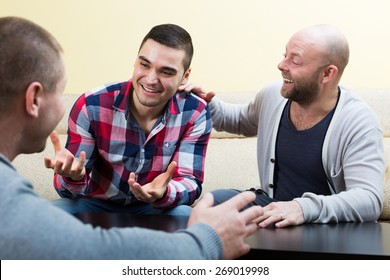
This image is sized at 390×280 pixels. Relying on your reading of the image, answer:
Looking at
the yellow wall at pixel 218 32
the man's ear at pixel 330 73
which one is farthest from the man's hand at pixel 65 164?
the yellow wall at pixel 218 32

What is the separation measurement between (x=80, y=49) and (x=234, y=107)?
1219 mm

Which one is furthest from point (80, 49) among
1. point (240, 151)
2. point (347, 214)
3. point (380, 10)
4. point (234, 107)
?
point (347, 214)

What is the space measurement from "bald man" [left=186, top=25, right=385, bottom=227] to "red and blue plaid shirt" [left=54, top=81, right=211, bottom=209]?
0.15 metres

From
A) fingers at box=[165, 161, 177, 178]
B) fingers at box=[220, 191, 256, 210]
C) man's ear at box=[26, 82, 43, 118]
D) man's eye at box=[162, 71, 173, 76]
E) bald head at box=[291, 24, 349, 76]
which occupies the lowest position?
fingers at box=[165, 161, 177, 178]

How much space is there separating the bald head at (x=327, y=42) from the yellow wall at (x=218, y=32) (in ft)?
3.08

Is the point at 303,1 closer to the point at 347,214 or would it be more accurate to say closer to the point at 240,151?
the point at 240,151

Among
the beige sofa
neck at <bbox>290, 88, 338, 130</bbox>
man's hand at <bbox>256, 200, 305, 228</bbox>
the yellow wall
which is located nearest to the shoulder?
neck at <bbox>290, 88, 338, 130</bbox>

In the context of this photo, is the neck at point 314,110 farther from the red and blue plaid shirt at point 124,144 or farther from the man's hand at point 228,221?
the man's hand at point 228,221

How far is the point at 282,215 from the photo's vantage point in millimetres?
1552

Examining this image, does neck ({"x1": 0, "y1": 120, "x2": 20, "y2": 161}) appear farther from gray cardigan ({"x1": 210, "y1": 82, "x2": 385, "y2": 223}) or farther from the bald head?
the bald head

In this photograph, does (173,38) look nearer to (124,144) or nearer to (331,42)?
(124,144)

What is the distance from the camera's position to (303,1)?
3010 mm

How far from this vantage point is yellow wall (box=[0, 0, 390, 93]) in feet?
9.76

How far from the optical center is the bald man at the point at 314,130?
186 cm
